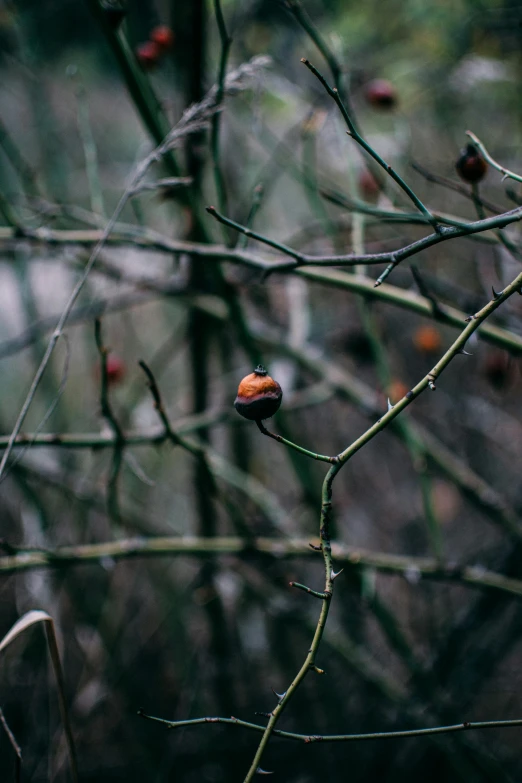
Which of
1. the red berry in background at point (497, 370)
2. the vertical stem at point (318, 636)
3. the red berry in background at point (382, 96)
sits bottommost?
the vertical stem at point (318, 636)

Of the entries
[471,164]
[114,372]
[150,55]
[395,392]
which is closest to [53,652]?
[114,372]

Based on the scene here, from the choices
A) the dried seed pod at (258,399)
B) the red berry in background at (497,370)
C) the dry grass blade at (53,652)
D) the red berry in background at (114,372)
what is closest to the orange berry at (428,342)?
the red berry in background at (497,370)

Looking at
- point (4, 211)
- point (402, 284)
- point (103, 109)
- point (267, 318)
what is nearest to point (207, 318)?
point (267, 318)

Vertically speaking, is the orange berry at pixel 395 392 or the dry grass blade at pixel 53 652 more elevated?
the orange berry at pixel 395 392

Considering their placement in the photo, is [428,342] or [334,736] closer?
[334,736]

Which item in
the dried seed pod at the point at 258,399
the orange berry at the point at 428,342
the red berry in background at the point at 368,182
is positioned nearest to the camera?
the dried seed pod at the point at 258,399

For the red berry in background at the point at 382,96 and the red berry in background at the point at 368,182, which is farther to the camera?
the red berry in background at the point at 368,182

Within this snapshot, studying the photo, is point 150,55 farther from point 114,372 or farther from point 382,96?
point 114,372

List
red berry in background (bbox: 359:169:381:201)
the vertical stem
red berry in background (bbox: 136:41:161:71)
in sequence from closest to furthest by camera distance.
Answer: the vertical stem < red berry in background (bbox: 136:41:161:71) < red berry in background (bbox: 359:169:381:201)

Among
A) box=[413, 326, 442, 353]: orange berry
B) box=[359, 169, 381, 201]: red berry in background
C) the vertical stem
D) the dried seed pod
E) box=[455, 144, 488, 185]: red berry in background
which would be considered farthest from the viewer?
box=[413, 326, 442, 353]: orange berry

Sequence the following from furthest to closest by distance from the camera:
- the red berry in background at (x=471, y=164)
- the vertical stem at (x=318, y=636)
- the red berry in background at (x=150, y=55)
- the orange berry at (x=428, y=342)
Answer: the orange berry at (x=428, y=342), the red berry in background at (x=150, y=55), the red berry in background at (x=471, y=164), the vertical stem at (x=318, y=636)

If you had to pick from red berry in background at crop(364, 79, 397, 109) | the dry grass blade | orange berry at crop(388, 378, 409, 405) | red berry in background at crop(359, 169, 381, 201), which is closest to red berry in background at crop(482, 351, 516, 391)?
orange berry at crop(388, 378, 409, 405)

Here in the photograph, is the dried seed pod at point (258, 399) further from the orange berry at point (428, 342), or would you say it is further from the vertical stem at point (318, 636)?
the orange berry at point (428, 342)

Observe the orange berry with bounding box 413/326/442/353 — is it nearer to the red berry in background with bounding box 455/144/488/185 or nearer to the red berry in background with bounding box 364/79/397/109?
the red berry in background with bounding box 364/79/397/109
